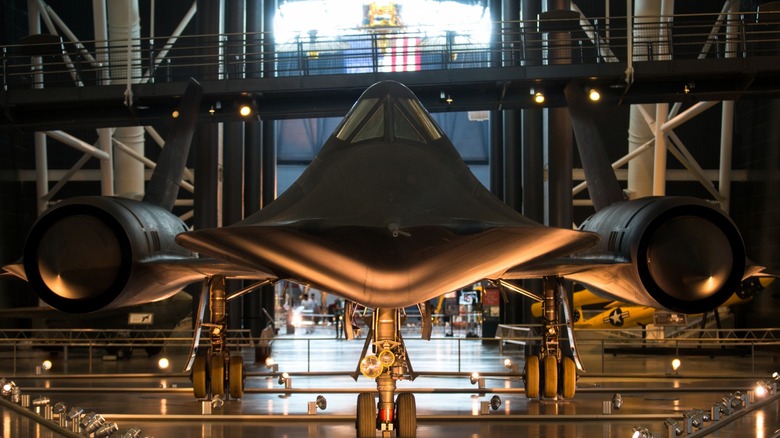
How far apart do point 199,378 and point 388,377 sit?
4225 mm

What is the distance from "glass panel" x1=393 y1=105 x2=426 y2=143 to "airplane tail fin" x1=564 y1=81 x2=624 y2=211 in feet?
11.0

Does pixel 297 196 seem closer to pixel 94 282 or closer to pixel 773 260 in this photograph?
pixel 94 282

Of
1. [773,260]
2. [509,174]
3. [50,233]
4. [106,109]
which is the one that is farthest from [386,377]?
[773,260]

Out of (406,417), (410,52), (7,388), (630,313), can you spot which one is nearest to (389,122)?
(406,417)

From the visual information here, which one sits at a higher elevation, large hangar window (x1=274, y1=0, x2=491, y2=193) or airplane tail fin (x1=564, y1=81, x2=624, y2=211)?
large hangar window (x1=274, y1=0, x2=491, y2=193)

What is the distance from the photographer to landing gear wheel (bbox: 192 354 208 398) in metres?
9.88

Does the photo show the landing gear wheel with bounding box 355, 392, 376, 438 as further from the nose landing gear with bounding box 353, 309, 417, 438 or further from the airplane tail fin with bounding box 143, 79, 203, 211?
the airplane tail fin with bounding box 143, 79, 203, 211

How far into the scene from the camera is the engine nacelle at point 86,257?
7277 millimetres

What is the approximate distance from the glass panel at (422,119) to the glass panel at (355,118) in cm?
23

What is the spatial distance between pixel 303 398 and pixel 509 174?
10734 millimetres

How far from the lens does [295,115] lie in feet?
41.3

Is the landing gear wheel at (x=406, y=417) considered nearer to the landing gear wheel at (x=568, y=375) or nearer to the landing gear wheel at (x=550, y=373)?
the landing gear wheel at (x=550, y=373)

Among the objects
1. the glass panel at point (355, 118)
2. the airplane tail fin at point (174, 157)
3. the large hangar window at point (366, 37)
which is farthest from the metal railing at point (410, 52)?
the large hangar window at point (366, 37)

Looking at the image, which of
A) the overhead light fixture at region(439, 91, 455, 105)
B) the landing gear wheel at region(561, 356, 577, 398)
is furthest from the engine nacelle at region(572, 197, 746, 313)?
the overhead light fixture at region(439, 91, 455, 105)
